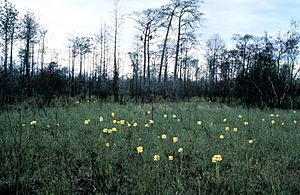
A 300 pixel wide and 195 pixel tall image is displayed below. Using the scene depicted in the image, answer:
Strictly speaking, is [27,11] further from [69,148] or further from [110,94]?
[69,148]

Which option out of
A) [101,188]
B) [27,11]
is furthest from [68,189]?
[27,11]

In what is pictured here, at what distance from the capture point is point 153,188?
2871 millimetres

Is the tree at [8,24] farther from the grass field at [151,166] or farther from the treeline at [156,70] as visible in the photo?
the grass field at [151,166]

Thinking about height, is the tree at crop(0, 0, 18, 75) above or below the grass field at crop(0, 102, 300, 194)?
above

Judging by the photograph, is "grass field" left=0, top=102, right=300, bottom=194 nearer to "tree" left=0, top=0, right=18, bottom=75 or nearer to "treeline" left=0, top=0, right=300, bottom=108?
"treeline" left=0, top=0, right=300, bottom=108

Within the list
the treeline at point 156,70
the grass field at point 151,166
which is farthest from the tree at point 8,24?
the grass field at point 151,166

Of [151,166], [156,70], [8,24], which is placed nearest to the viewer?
[151,166]

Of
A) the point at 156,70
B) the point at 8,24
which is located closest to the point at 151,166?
the point at 8,24

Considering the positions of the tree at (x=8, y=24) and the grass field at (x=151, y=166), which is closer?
the grass field at (x=151, y=166)

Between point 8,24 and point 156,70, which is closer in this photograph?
point 8,24

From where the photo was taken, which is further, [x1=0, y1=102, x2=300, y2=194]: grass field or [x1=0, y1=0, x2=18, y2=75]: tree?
[x1=0, y1=0, x2=18, y2=75]: tree

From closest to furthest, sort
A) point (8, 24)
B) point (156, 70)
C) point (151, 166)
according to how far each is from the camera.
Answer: point (151, 166), point (8, 24), point (156, 70)

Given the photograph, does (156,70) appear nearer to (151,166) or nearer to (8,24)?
(8,24)

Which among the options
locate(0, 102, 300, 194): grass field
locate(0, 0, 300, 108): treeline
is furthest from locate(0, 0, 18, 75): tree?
locate(0, 102, 300, 194): grass field
